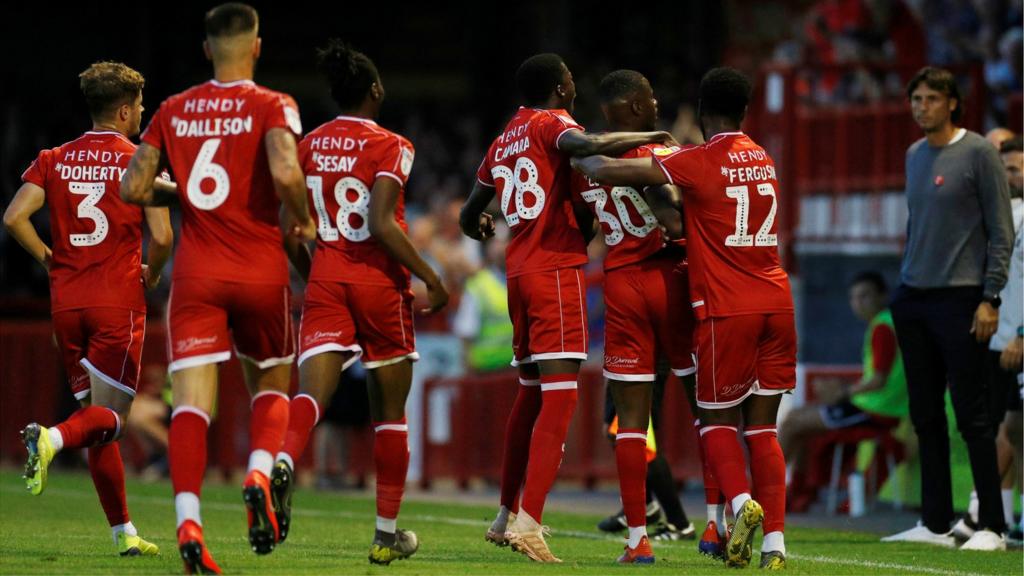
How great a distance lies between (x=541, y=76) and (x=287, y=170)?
179 cm

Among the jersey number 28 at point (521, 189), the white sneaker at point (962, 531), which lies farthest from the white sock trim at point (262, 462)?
the white sneaker at point (962, 531)

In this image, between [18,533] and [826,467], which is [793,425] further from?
[18,533]

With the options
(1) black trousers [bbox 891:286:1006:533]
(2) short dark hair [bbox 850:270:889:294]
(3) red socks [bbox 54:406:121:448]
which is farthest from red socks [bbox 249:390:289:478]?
(2) short dark hair [bbox 850:270:889:294]

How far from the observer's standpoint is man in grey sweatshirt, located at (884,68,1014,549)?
31.9 feet

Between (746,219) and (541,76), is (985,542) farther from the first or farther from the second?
(541,76)

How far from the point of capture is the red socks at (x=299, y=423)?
745 cm

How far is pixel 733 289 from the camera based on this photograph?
811 centimetres

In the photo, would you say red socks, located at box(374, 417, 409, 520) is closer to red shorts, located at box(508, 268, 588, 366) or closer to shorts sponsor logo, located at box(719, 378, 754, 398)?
red shorts, located at box(508, 268, 588, 366)

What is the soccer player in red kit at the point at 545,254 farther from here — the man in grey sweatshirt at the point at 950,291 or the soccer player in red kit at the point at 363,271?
the man in grey sweatshirt at the point at 950,291

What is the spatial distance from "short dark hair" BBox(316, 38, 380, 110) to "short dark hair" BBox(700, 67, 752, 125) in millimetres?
1465

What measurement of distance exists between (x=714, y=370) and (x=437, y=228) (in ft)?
38.3

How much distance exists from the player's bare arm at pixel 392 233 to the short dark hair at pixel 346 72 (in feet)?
1.40

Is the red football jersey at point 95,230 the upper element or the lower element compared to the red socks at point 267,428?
upper

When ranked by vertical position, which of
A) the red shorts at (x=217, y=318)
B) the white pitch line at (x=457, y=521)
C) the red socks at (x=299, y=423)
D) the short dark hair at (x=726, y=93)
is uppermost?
the short dark hair at (x=726, y=93)
